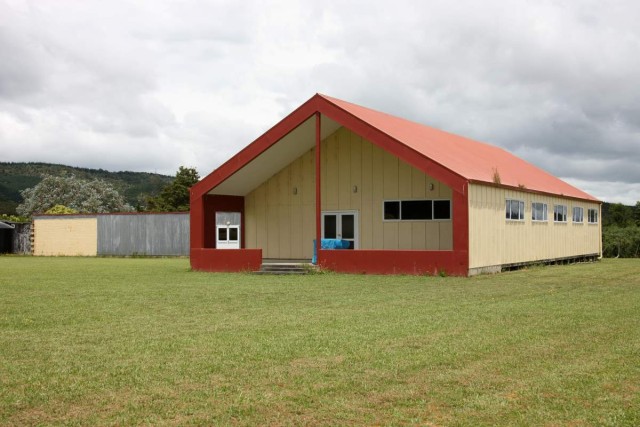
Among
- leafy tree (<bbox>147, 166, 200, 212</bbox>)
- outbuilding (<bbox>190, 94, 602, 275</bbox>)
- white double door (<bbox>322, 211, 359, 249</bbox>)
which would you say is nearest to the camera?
outbuilding (<bbox>190, 94, 602, 275</bbox>)

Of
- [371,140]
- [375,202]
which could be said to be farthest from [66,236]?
[371,140]

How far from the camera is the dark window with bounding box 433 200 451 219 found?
998 inches

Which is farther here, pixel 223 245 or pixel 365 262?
pixel 223 245

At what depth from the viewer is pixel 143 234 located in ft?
130

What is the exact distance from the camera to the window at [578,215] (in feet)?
105

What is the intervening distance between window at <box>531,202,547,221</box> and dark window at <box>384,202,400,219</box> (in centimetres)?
468

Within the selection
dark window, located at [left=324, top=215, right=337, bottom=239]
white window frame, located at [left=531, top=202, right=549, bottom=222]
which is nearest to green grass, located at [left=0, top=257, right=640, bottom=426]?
white window frame, located at [left=531, top=202, right=549, bottom=222]

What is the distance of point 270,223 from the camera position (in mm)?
28750

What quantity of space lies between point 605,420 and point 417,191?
66.0 ft

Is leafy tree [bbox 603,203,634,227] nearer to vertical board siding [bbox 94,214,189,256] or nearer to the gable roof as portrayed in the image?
the gable roof

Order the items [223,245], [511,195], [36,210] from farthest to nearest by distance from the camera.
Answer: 1. [36,210]
2. [223,245]
3. [511,195]

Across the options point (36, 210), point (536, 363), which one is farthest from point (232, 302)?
point (36, 210)

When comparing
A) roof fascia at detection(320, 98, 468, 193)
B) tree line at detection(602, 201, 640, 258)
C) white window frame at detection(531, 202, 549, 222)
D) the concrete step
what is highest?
roof fascia at detection(320, 98, 468, 193)

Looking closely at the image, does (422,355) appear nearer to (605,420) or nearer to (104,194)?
(605,420)
